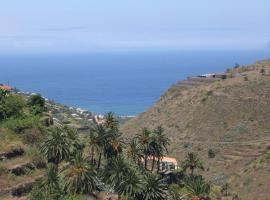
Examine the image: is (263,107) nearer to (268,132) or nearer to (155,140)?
(268,132)

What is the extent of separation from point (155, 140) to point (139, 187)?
59.4 ft

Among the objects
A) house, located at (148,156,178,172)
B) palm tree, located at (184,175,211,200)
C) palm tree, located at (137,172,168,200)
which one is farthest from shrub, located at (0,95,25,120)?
palm tree, located at (184,175,211,200)

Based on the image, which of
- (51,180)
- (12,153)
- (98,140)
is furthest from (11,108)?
(51,180)

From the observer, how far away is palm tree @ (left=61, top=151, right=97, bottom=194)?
69062 millimetres

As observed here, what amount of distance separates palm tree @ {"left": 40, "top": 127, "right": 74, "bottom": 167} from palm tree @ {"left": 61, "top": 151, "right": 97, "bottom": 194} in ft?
20.7

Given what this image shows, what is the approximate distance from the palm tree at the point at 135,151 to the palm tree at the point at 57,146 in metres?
11.4

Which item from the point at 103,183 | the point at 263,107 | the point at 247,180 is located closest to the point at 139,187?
the point at 103,183

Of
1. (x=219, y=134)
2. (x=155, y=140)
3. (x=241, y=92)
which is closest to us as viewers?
(x=155, y=140)

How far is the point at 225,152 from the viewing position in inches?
4936

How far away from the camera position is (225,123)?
5536 inches

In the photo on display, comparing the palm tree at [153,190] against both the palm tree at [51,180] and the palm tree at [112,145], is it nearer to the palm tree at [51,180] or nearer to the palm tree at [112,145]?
the palm tree at [112,145]

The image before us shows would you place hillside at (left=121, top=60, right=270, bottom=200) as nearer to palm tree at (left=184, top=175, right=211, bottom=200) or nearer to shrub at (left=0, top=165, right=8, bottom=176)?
palm tree at (left=184, top=175, right=211, bottom=200)

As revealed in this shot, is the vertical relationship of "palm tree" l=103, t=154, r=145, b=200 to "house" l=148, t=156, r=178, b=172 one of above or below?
above

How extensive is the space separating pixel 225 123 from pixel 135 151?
5763 centimetres
